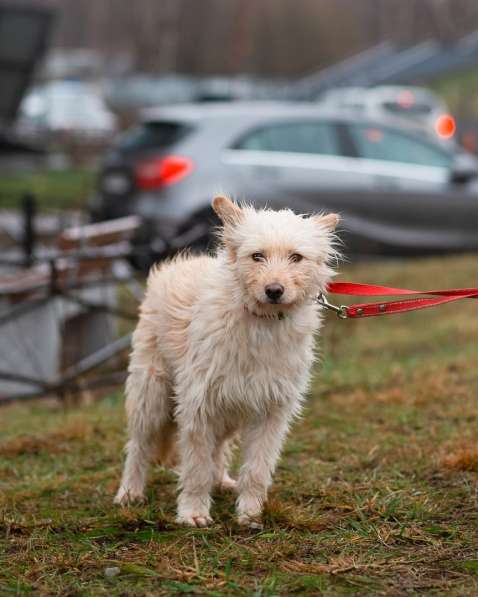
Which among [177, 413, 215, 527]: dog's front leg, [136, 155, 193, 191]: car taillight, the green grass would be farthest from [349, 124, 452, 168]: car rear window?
[177, 413, 215, 527]: dog's front leg

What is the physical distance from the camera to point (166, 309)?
476cm

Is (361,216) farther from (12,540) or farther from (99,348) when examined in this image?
(12,540)

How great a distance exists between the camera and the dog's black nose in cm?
407

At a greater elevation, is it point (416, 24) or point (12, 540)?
point (416, 24)

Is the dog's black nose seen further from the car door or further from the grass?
the car door

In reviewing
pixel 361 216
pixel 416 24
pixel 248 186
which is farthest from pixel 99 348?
pixel 416 24

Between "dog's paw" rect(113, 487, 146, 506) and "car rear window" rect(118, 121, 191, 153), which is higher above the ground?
"car rear window" rect(118, 121, 191, 153)

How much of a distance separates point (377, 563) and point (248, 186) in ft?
28.0

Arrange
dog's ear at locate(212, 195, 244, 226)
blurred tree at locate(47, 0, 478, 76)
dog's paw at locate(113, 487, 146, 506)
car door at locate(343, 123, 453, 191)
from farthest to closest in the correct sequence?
1. blurred tree at locate(47, 0, 478, 76)
2. car door at locate(343, 123, 453, 191)
3. dog's paw at locate(113, 487, 146, 506)
4. dog's ear at locate(212, 195, 244, 226)

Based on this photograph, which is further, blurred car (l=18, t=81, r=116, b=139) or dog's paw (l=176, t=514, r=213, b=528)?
blurred car (l=18, t=81, r=116, b=139)

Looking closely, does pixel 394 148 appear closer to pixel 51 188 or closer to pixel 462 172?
pixel 462 172

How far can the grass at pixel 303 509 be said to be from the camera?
380cm

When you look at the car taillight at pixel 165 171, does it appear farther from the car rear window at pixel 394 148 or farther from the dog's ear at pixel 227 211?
the dog's ear at pixel 227 211

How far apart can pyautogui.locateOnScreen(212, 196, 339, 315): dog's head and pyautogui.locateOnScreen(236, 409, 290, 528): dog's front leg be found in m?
0.53
